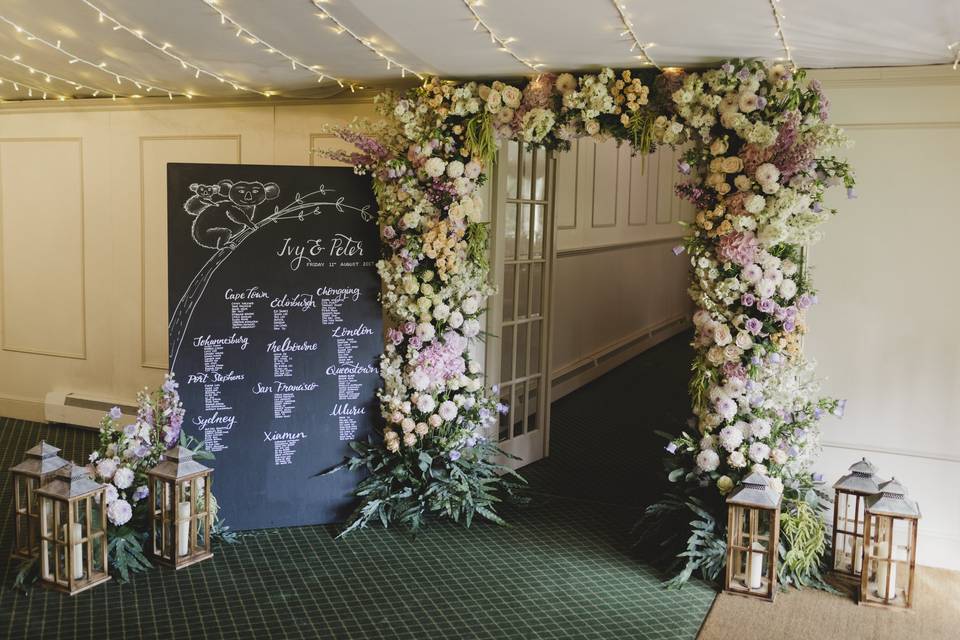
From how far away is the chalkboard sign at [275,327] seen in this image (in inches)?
181

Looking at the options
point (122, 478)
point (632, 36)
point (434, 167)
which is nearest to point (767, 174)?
point (632, 36)

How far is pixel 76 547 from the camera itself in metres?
3.93

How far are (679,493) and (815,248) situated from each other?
1367 millimetres

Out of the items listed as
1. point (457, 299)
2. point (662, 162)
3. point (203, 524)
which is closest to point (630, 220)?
point (662, 162)

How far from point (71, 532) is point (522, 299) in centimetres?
300

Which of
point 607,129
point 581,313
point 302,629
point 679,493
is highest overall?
point 607,129

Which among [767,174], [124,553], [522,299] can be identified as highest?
[767,174]

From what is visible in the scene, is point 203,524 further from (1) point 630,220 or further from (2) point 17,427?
(1) point 630,220

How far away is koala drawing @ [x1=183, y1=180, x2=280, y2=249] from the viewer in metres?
4.59

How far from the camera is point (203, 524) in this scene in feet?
14.3

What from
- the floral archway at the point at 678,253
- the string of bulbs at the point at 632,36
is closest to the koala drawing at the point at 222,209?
the floral archway at the point at 678,253

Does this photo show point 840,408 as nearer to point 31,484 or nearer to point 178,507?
point 178,507

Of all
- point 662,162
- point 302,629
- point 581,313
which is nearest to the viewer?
point 302,629

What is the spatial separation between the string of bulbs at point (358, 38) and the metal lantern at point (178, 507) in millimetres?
2028
